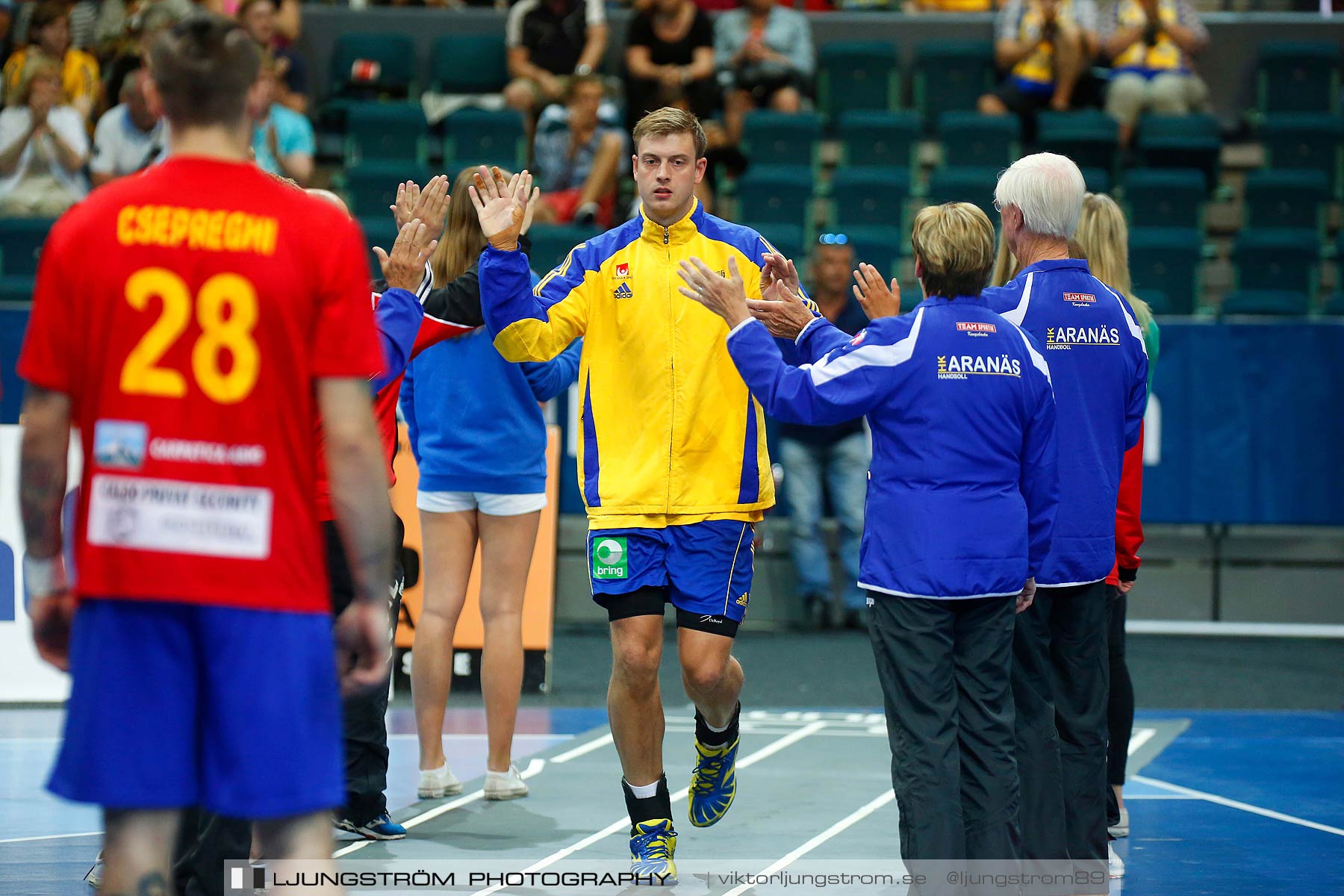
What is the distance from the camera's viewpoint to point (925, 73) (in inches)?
544

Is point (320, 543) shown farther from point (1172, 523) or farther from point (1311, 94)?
point (1311, 94)

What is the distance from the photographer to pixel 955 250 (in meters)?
4.20

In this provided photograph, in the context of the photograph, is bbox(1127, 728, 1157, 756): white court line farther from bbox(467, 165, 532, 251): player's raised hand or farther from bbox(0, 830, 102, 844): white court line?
bbox(0, 830, 102, 844): white court line

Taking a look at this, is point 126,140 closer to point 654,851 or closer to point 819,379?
point 654,851

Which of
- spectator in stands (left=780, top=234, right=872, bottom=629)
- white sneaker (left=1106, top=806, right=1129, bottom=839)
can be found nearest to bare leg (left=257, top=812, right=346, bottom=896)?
white sneaker (left=1106, top=806, right=1129, bottom=839)

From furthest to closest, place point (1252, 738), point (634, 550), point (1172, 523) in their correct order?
point (1172, 523)
point (1252, 738)
point (634, 550)

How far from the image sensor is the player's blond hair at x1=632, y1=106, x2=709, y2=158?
4.92 m

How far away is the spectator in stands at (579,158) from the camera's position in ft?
39.3

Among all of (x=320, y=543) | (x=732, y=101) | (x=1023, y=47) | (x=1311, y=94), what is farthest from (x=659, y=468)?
(x=1311, y=94)

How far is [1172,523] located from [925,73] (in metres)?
5.20

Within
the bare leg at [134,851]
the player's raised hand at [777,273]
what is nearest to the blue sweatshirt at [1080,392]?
the player's raised hand at [777,273]

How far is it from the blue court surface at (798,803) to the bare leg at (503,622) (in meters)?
0.29

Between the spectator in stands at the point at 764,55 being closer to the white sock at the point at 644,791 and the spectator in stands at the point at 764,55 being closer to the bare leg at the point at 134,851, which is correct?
the white sock at the point at 644,791

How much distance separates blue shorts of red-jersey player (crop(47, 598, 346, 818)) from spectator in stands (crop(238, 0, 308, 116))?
1004 cm
